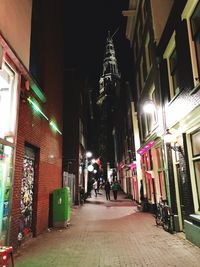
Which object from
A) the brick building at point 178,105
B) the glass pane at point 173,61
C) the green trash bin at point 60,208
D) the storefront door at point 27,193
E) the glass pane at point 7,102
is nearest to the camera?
the glass pane at point 7,102

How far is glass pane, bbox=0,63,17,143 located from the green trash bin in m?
4.73

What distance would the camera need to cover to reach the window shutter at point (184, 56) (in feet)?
25.5

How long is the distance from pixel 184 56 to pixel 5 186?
22.2 ft

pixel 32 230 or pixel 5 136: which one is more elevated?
pixel 5 136

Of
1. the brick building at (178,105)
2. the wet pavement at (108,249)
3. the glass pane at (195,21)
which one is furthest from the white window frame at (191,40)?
the wet pavement at (108,249)

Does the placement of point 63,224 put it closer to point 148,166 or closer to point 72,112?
point 148,166

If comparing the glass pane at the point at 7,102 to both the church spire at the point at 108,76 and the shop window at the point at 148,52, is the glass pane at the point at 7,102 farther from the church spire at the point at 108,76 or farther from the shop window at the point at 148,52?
the church spire at the point at 108,76

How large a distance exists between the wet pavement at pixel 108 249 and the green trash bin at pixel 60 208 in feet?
1.58

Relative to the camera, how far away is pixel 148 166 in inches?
615

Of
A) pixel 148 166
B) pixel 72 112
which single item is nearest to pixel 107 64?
pixel 72 112

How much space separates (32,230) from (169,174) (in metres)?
5.74

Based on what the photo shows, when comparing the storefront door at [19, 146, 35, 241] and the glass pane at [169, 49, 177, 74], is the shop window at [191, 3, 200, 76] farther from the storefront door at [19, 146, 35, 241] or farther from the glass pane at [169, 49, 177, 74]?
the storefront door at [19, 146, 35, 241]

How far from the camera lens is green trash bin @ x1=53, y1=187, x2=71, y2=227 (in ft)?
33.6

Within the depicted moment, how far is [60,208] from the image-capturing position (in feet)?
33.8
